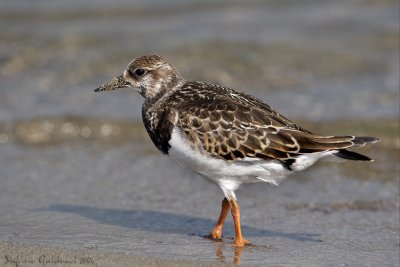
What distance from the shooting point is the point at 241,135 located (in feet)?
16.3

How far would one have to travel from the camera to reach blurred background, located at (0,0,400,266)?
660cm

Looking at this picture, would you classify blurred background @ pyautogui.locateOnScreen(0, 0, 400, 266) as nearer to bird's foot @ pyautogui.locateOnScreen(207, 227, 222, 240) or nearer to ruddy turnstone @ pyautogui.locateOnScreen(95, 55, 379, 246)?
bird's foot @ pyautogui.locateOnScreen(207, 227, 222, 240)

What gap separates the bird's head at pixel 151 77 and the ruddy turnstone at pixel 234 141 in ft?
0.87

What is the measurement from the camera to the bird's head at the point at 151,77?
5.45 meters

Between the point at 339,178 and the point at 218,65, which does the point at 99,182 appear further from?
the point at 218,65

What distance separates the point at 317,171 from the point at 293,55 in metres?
3.79

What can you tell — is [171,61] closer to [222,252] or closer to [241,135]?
[241,135]

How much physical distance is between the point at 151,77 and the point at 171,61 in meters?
4.46

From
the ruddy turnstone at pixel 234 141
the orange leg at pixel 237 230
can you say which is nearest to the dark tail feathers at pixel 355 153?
the ruddy turnstone at pixel 234 141

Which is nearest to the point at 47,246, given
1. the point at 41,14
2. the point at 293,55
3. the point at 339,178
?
the point at 339,178

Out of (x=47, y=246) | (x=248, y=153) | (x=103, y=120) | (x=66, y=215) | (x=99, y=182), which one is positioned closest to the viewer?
(x=47, y=246)

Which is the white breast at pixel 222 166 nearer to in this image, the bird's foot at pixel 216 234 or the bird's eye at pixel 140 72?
the bird's foot at pixel 216 234

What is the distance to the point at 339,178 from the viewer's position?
6785 millimetres

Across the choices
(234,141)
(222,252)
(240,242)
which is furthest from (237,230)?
(234,141)
